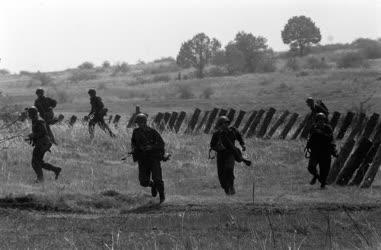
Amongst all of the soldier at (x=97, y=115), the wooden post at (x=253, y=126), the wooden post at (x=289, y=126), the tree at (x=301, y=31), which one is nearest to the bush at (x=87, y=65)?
the tree at (x=301, y=31)

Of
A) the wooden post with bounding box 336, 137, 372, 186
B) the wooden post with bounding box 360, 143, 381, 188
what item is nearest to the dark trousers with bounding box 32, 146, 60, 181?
the wooden post with bounding box 336, 137, 372, 186

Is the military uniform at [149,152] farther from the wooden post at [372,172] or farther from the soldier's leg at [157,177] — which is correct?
the wooden post at [372,172]

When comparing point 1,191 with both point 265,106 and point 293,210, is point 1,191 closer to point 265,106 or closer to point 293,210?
point 293,210

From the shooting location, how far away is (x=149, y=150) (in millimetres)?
13602

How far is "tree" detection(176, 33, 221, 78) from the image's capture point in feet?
230

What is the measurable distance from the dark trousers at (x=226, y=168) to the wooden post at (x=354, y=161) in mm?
2729

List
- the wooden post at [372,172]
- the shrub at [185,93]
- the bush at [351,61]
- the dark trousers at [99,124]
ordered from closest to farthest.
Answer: the wooden post at [372,172], the dark trousers at [99,124], the shrub at [185,93], the bush at [351,61]

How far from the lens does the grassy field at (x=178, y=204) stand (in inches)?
397

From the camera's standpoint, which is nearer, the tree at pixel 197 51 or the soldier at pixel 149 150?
the soldier at pixel 149 150

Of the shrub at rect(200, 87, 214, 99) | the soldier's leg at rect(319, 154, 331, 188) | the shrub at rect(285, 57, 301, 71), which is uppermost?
the soldier's leg at rect(319, 154, 331, 188)

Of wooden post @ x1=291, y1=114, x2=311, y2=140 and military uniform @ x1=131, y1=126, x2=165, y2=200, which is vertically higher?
military uniform @ x1=131, y1=126, x2=165, y2=200

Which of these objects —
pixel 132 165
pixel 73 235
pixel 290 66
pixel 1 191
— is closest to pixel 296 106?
pixel 132 165

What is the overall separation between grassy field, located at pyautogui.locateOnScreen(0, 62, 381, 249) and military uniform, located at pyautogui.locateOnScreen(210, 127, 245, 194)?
458 millimetres

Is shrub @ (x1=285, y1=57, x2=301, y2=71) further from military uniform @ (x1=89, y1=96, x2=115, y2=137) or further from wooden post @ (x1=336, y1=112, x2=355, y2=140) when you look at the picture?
wooden post @ (x1=336, y1=112, x2=355, y2=140)
